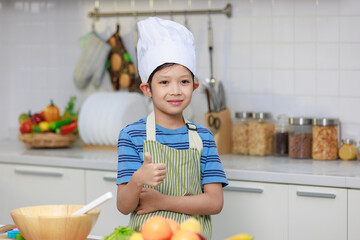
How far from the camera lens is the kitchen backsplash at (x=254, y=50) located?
2746 millimetres

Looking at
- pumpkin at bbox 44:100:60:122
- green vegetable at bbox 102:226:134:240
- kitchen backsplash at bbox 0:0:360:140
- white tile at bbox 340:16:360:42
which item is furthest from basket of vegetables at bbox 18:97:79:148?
green vegetable at bbox 102:226:134:240

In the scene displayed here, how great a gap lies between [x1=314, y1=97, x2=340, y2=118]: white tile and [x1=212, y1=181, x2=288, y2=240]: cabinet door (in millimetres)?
620

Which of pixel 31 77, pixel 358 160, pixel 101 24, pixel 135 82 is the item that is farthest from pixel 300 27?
pixel 31 77

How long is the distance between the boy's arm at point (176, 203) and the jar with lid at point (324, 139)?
1117mm

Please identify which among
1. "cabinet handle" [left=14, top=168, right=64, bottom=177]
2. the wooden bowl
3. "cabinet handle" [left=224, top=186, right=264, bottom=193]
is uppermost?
the wooden bowl

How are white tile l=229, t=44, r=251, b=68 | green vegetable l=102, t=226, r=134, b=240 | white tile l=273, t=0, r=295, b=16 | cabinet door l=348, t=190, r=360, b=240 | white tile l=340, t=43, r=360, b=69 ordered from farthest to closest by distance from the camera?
1. white tile l=229, t=44, r=251, b=68
2. white tile l=273, t=0, r=295, b=16
3. white tile l=340, t=43, r=360, b=69
4. cabinet door l=348, t=190, r=360, b=240
5. green vegetable l=102, t=226, r=134, b=240

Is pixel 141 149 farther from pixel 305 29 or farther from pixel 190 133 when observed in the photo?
pixel 305 29

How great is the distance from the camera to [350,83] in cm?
273

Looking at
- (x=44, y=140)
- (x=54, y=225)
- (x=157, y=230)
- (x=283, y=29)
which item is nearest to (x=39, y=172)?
(x=44, y=140)

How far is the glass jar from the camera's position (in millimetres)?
2695

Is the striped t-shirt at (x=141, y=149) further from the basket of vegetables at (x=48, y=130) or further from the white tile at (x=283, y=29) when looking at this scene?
the basket of vegetables at (x=48, y=130)

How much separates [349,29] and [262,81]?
465mm

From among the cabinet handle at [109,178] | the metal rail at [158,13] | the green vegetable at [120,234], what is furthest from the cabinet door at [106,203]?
the green vegetable at [120,234]

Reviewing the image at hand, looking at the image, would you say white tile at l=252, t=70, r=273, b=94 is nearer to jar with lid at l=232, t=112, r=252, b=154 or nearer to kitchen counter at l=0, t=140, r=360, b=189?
jar with lid at l=232, t=112, r=252, b=154
